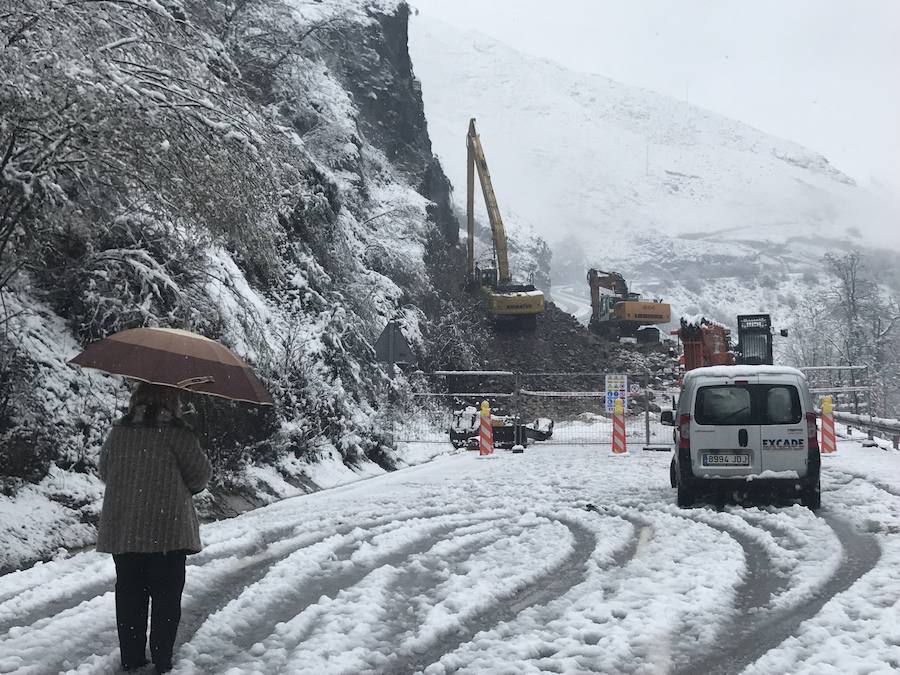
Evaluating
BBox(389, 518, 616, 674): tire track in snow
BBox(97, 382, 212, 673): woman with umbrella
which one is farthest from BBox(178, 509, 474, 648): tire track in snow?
BBox(389, 518, 616, 674): tire track in snow

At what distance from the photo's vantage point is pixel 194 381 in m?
4.61

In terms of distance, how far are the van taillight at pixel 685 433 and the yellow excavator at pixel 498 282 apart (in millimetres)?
36058

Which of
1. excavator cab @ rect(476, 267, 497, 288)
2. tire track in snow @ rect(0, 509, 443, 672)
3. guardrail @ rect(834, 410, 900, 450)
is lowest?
tire track in snow @ rect(0, 509, 443, 672)

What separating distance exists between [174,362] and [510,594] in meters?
3.32

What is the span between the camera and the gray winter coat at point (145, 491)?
452 cm

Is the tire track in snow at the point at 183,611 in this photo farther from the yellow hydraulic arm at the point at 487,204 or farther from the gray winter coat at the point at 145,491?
the yellow hydraulic arm at the point at 487,204

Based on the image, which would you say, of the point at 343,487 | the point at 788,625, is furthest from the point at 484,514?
the point at 788,625

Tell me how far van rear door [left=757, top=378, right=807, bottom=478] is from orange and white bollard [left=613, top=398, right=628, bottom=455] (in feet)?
37.2

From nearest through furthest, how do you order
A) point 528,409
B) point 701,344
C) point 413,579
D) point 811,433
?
point 413,579, point 811,433, point 701,344, point 528,409

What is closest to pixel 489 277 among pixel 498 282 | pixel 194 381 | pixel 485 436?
pixel 498 282

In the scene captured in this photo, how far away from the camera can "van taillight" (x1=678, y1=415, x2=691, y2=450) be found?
1167 centimetres

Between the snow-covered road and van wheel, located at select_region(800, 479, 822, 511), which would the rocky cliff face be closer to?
the snow-covered road

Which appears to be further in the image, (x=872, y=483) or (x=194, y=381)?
(x=872, y=483)

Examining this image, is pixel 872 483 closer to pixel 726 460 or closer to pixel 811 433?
pixel 811 433
